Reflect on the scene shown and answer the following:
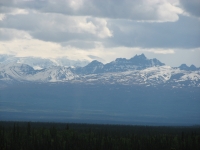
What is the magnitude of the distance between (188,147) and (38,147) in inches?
1556

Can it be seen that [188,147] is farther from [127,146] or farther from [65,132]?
[65,132]

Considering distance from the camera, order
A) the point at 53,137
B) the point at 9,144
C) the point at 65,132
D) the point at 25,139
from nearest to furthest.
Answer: the point at 9,144
the point at 25,139
the point at 53,137
the point at 65,132

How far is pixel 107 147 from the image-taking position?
453ft

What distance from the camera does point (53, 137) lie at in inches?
6107

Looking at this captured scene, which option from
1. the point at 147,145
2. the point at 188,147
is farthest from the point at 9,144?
the point at 188,147

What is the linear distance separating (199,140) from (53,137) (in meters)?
41.6

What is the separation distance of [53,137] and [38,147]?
21.0m

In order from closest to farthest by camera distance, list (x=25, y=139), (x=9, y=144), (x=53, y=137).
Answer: (x=9, y=144) < (x=25, y=139) < (x=53, y=137)

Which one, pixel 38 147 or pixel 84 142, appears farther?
pixel 84 142

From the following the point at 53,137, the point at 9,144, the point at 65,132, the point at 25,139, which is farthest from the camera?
the point at 65,132

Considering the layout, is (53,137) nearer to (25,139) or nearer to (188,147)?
(25,139)

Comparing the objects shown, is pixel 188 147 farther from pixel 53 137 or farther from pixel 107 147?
pixel 53 137

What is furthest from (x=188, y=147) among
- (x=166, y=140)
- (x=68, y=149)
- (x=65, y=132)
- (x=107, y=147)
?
(x=65, y=132)

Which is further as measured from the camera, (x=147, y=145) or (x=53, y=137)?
(x=53, y=137)
